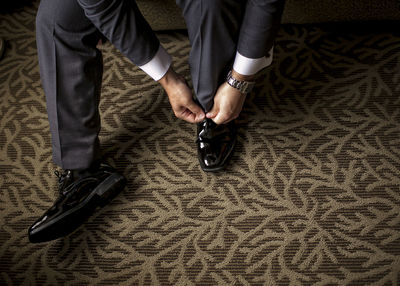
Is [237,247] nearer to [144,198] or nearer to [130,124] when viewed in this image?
[144,198]

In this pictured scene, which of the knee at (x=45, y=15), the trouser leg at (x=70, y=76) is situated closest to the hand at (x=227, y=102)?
the trouser leg at (x=70, y=76)

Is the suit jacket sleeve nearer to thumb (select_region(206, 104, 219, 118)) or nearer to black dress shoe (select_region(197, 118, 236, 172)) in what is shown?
thumb (select_region(206, 104, 219, 118))

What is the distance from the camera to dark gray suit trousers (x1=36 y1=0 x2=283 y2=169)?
0.73 meters

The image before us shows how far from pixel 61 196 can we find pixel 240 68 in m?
0.63

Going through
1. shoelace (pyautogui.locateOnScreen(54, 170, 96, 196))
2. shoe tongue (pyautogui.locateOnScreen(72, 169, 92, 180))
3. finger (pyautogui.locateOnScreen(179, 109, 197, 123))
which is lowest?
shoelace (pyautogui.locateOnScreen(54, 170, 96, 196))

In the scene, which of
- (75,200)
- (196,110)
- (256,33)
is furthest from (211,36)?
(75,200)

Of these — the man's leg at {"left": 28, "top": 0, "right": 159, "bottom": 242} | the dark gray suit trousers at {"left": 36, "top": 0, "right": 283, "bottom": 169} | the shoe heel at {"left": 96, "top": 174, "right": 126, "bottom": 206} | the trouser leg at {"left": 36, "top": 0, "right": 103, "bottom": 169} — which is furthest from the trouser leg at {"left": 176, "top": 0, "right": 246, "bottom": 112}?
the shoe heel at {"left": 96, "top": 174, "right": 126, "bottom": 206}

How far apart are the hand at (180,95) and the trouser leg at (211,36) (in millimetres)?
36

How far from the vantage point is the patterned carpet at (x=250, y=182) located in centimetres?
97

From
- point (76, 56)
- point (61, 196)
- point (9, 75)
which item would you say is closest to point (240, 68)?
point (76, 56)

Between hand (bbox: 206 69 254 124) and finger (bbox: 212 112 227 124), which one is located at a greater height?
hand (bbox: 206 69 254 124)

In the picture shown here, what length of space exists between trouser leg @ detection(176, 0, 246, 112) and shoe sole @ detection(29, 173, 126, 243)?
39cm

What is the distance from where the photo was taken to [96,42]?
0.89 m

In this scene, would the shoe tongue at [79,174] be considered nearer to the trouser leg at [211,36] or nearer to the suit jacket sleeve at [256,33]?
the trouser leg at [211,36]
